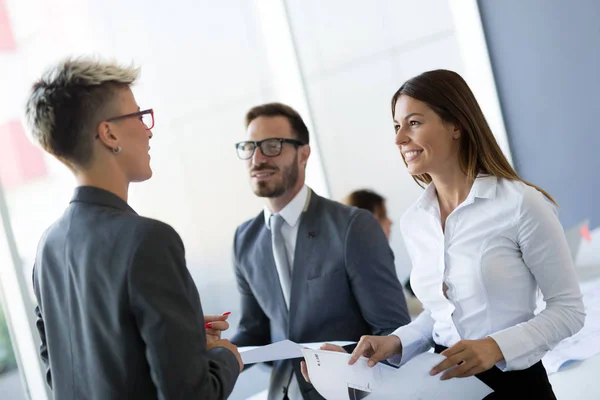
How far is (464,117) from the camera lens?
5.90ft

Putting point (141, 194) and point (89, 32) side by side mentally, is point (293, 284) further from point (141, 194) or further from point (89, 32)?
point (89, 32)

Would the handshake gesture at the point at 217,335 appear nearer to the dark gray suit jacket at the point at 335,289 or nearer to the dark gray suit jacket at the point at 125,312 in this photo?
the dark gray suit jacket at the point at 125,312

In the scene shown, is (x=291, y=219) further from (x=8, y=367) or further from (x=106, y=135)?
(x=8, y=367)

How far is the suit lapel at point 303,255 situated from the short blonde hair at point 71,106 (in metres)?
1.04

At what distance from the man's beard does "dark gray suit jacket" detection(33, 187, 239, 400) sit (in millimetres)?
1159

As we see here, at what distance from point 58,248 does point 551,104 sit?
4784 millimetres

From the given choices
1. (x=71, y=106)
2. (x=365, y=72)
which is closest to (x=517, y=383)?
(x=71, y=106)

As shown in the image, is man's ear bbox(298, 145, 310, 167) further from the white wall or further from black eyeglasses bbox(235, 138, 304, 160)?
the white wall

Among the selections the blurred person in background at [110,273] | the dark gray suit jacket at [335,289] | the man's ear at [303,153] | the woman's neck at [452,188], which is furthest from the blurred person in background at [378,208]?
the blurred person in background at [110,273]

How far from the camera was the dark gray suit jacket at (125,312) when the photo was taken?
131 centimetres

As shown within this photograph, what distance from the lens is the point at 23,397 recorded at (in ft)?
10.9

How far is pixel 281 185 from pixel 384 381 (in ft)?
3.60

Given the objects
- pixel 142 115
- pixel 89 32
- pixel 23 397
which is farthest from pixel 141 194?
pixel 142 115

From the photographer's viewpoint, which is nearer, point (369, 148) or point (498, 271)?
point (498, 271)
